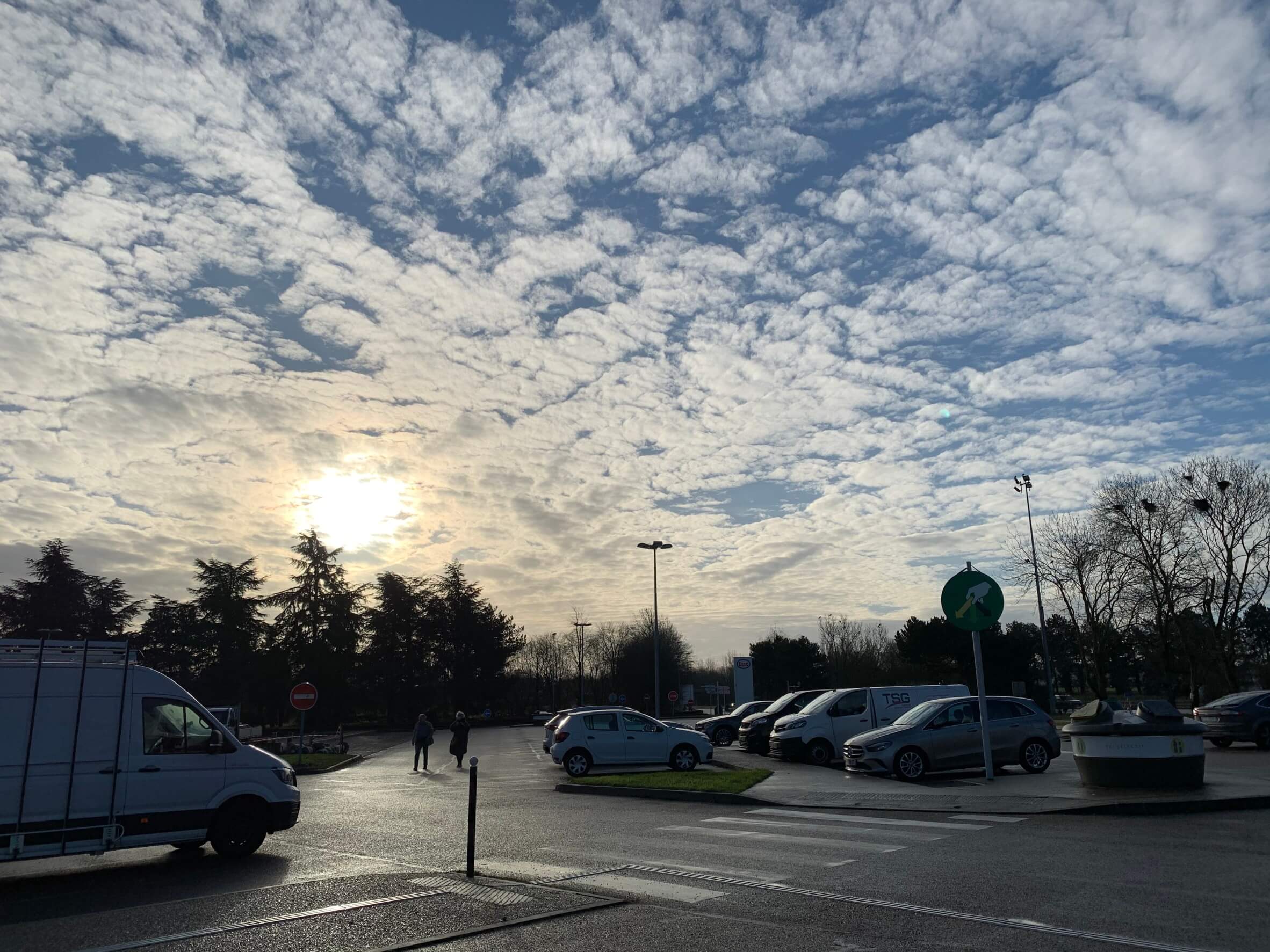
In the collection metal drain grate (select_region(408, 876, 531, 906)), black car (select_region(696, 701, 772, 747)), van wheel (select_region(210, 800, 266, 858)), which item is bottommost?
metal drain grate (select_region(408, 876, 531, 906))

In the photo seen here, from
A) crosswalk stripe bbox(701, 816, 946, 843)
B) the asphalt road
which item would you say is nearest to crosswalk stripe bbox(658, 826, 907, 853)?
the asphalt road

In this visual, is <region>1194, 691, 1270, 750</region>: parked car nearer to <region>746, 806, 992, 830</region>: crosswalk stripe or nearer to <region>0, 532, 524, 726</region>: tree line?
<region>746, 806, 992, 830</region>: crosswalk stripe

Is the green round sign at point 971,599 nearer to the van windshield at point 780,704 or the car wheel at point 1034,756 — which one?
the car wheel at point 1034,756

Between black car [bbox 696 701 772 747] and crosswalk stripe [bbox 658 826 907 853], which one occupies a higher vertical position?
black car [bbox 696 701 772 747]

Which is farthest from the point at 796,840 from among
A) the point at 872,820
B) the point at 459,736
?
the point at 459,736

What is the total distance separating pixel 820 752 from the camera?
22.6 m

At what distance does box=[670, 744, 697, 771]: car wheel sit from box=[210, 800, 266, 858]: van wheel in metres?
13.1

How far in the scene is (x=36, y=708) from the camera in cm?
938

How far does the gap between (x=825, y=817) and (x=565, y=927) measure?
708 centimetres

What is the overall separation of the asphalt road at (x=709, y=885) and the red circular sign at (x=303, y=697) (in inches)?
677

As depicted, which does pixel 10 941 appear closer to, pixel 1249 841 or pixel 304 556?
pixel 1249 841

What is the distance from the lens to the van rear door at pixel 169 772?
31.9 ft

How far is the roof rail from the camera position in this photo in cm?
959

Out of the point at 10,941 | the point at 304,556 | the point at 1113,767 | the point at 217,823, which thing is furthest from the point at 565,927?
the point at 304,556
